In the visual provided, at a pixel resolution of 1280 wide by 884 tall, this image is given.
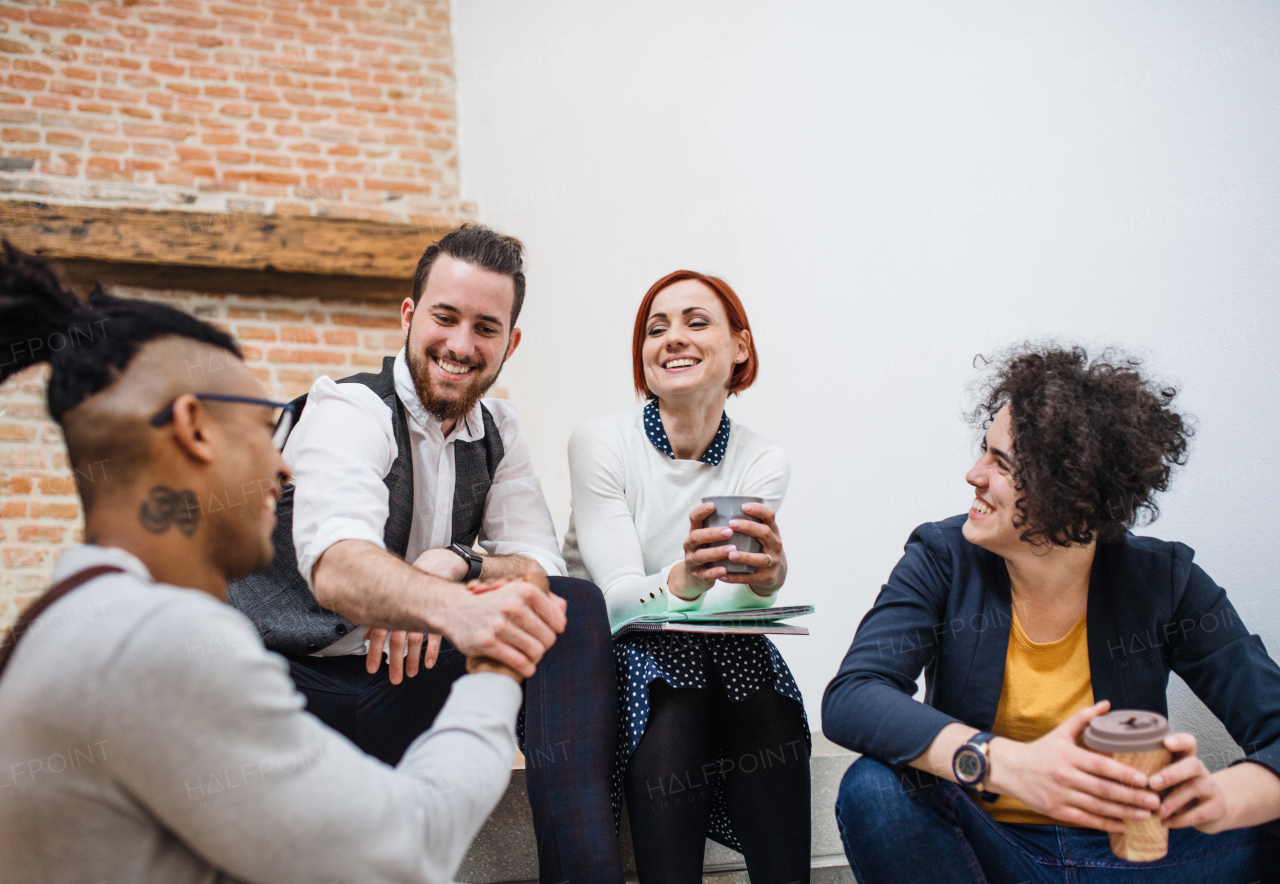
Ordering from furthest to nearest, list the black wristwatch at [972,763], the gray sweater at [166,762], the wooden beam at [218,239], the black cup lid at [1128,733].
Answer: the wooden beam at [218,239] < the black wristwatch at [972,763] < the black cup lid at [1128,733] < the gray sweater at [166,762]

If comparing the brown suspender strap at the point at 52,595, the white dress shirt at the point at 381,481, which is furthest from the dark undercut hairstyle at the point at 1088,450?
the brown suspender strap at the point at 52,595

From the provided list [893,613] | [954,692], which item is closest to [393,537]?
[893,613]

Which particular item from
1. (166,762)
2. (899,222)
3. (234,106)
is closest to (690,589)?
(166,762)

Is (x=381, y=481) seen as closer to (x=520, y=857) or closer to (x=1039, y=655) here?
(x=520, y=857)

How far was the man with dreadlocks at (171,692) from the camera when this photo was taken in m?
0.68

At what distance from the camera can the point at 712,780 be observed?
5.09ft

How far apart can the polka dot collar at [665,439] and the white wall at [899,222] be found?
2.21ft

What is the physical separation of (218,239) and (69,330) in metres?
3.11

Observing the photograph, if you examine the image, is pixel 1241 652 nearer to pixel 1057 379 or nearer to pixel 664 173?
pixel 1057 379

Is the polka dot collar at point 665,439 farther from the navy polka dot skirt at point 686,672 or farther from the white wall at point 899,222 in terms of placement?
the white wall at point 899,222

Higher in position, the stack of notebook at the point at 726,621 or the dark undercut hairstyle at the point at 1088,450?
the dark undercut hairstyle at the point at 1088,450

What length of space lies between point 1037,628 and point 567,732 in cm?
76

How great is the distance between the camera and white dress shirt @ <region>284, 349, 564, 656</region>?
1379mm

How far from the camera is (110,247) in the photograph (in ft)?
11.7
